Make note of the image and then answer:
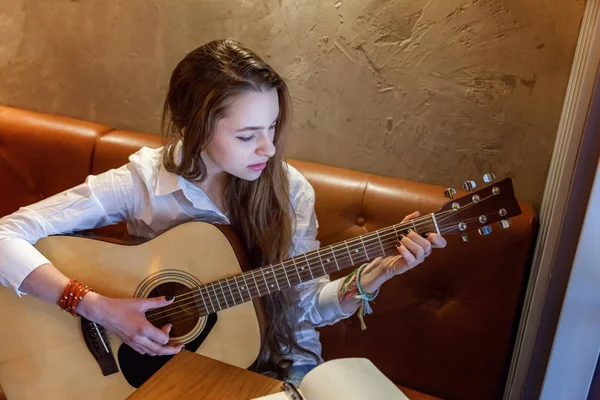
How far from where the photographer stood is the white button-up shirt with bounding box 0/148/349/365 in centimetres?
117

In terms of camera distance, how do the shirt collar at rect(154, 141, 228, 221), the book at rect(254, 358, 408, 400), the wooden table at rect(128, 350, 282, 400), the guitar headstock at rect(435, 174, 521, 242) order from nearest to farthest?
the book at rect(254, 358, 408, 400)
the wooden table at rect(128, 350, 282, 400)
the guitar headstock at rect(435, 174, 521, 242)
the shirt collar at rect(154, 141, 228, 221)

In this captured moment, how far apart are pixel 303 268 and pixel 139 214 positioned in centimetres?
40

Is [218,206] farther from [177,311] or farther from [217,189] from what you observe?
[177,311]

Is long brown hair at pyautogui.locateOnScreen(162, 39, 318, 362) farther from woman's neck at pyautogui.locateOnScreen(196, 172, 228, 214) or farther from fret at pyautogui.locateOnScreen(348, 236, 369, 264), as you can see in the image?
fret at pyautogui.locateOnScreen(348, 236, 369, 264)

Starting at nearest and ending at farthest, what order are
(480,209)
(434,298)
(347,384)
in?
1. (347,384)
2. (480,209)
3. (434,298)

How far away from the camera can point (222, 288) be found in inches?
45.0

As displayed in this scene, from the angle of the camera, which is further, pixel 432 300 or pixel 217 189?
pixel 432 300

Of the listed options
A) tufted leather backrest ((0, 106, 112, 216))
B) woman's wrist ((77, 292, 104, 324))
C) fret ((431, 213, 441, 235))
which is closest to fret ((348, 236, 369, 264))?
fret ((431, 213, 441, 235))

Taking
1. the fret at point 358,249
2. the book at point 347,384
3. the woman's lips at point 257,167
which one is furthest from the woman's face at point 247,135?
the book at point 347,384

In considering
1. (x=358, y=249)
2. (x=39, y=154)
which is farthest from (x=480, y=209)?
(x=39, y=154)

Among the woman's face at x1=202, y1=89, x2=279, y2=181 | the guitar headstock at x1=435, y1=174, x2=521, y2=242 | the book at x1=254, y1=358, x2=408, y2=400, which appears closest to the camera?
the book at x1=254, y1=358, x2=408, y2=400

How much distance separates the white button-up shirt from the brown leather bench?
0.33ft

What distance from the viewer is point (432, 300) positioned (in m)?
1.37

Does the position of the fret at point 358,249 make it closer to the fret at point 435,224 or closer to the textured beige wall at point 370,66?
the fret at point 435,224
